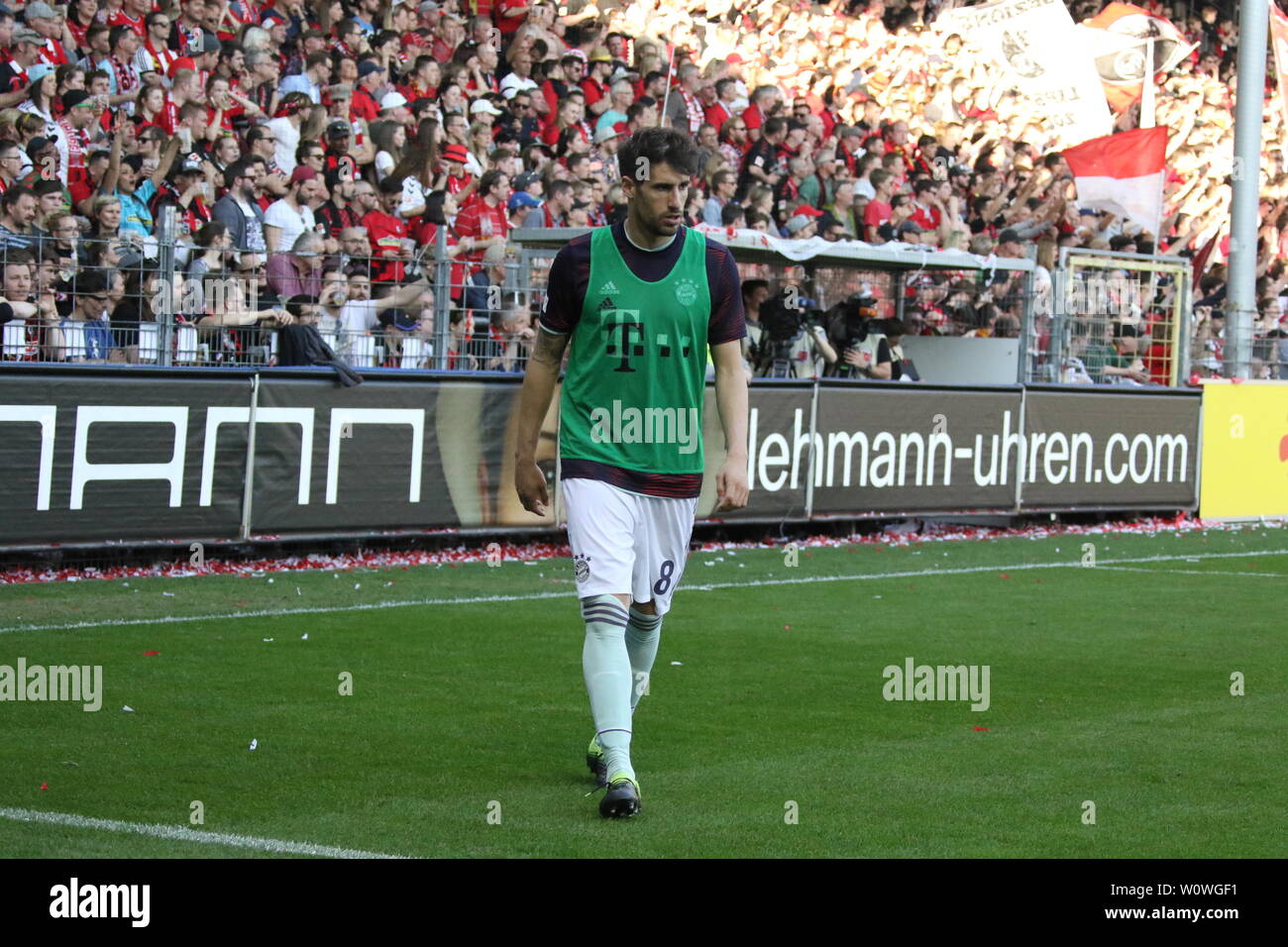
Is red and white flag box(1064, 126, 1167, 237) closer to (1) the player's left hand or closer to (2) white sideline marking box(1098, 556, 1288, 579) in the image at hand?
(2) white sideline marking box(1098, 556, 1288, 579)

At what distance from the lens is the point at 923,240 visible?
75.3 feet

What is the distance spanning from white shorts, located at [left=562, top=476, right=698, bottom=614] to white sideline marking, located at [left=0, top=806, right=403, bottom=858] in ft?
4.53

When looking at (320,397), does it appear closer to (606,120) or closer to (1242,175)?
(606,120)

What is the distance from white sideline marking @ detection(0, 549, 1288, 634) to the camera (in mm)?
11406

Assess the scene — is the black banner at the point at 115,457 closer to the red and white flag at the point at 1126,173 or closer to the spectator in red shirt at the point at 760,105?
the spectator in red shirt at the point at 760,105

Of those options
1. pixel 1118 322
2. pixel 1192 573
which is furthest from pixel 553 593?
pixel 1118 322

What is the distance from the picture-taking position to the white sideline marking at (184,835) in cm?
596

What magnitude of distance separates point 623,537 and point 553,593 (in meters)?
6.62

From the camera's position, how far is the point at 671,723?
8609 mm

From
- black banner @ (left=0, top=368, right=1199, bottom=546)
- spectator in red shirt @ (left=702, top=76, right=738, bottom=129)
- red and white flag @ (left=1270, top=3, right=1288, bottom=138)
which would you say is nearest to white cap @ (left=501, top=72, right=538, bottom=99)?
spectator in red shirt @ (left=702, top=76, right=738, bottom=129)

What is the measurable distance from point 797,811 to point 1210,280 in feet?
79.2

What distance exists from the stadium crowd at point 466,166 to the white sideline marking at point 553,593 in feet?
9.45
